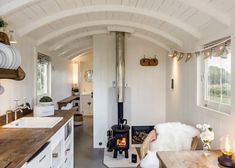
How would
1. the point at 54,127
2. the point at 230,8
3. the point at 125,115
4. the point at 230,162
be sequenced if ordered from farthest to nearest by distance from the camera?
the point at 125,115
the point at 54,127
the point at 230,8
the point at 230,162

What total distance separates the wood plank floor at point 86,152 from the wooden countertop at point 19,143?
1.88m

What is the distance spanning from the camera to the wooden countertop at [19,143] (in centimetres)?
153

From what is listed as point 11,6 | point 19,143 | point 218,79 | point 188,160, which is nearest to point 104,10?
point 11,6

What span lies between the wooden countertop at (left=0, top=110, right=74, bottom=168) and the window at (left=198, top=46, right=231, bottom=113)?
1.99 meters

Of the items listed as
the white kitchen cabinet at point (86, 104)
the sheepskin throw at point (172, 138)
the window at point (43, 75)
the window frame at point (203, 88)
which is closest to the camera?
the window frame at point (203, 88)

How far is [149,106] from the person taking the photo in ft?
18.5

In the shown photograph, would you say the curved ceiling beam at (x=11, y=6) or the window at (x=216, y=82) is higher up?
the curved ceiling beam at (x=11, y=6)

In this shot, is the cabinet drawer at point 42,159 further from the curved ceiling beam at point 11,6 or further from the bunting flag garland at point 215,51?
the bunting flag garland at point 215,51

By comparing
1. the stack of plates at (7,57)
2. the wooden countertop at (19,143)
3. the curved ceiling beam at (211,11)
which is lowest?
the wooden countertop at (19,143)

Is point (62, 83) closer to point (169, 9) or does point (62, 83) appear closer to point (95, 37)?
point (95, 37)

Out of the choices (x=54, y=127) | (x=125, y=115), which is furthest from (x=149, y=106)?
(x=54, y=127)

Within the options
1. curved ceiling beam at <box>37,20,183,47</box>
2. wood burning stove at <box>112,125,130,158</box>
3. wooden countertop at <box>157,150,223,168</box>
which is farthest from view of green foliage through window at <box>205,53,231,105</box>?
wood burning stove at <box>112,125,130,158</box>

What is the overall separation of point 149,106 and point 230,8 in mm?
3532

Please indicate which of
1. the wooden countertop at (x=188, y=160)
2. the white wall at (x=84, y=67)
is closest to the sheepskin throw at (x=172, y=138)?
the wooden countertop at (x=188, y=160)
